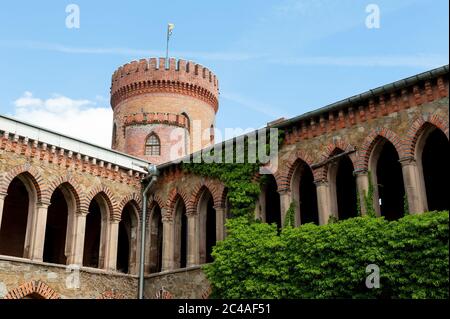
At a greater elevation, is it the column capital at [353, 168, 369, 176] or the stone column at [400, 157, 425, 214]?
the column capital at [353, 168, 369, 176]

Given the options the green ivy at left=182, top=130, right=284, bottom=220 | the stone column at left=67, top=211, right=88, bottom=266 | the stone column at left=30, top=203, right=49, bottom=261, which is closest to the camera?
the green ivy at left=182, top=130, right=284, bottom=220

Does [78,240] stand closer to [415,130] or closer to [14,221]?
[14,221]

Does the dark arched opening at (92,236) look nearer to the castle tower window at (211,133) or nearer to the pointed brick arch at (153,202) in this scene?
the pointed brick arch at (153,202)

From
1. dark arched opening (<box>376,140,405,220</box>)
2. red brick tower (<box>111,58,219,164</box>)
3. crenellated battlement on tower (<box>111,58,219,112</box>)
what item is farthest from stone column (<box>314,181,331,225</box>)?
crenellated battlement on tower (<box>111,58,219,112</box>)

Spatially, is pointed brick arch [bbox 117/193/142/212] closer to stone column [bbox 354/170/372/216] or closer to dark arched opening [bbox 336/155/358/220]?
dark arched opening [bbox 336/155/358/220]

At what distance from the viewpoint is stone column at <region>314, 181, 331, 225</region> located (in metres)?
15.0

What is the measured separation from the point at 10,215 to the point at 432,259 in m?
14.4

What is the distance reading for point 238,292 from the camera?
1485cm

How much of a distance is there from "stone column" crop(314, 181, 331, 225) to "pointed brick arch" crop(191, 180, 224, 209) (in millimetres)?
3346

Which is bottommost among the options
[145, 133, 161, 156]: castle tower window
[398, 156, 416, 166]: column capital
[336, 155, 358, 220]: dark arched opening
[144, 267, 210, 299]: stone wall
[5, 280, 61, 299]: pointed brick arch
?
[5, 280, 61, 299]: pointed brick arch

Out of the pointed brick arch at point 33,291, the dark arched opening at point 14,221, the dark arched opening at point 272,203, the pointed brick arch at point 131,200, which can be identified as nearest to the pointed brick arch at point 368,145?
the dark arched opening at point 272,203

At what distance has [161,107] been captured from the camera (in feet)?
89.9

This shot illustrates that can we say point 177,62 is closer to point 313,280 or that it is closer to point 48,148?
point 48,148
